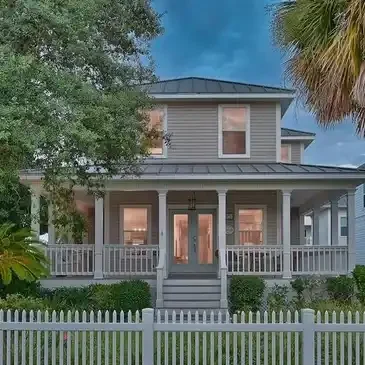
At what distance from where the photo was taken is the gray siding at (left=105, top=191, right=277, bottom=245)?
17562mm

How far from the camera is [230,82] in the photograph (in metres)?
18.3

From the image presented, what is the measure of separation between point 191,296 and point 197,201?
3.91 m

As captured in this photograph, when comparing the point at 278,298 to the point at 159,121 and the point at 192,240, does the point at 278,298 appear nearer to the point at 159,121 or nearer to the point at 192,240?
the point at 192,240

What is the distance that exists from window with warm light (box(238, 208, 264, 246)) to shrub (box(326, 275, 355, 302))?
371 cm

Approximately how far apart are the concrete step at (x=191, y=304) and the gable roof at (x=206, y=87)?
6.59 m

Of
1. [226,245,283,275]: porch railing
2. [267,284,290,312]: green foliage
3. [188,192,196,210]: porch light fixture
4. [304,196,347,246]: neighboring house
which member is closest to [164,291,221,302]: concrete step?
[226,245,283,275]: porch railing

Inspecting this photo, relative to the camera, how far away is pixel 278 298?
13.9 metres

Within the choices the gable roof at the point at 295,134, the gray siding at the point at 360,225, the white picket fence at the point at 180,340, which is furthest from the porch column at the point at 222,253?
the gray siding at the point at 360,225

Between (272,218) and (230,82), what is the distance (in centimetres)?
465

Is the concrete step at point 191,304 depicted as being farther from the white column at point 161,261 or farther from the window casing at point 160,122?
the window casing at point 160,122

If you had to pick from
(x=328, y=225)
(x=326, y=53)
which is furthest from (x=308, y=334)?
(x=328, y=225)

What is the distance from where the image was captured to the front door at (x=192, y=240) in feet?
57.0

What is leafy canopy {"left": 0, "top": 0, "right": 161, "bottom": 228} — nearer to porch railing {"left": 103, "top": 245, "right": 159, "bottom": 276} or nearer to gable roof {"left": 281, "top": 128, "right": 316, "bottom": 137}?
porch railing {"left": 103, "top": 245, "right": 159, "bottom": 276}

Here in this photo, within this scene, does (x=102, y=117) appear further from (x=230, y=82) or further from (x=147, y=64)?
(x=230, y=82)
